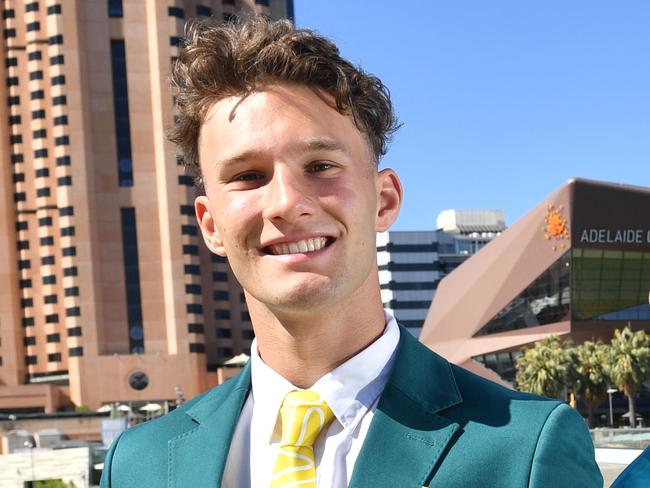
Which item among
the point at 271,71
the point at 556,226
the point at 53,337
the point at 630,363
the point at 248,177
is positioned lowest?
the point at 630,363

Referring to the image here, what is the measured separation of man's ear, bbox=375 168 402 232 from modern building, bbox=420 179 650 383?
85.1 m

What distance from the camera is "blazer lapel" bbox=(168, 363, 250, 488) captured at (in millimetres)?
3262

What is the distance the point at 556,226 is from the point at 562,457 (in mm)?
87685

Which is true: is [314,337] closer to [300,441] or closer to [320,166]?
[300,441]

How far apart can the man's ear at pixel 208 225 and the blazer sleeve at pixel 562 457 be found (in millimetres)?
1078

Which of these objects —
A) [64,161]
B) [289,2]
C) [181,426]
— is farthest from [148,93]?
[181,426]

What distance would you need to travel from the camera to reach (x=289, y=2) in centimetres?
14000

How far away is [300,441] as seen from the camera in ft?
10.2

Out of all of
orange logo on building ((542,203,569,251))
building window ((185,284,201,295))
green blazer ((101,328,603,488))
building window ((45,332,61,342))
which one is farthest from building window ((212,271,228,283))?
green blazer ((101,328,603,488))

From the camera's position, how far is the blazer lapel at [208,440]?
326cm

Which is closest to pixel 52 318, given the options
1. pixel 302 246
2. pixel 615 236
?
pixel 615 236

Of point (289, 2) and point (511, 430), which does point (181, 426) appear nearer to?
point (511, 430)

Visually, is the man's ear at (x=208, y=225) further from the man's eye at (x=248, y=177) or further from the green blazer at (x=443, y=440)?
the green blazer at (x=443, y=440)

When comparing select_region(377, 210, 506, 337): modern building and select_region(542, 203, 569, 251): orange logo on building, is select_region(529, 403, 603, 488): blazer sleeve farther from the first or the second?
→ select_region(377, 210, 506, 337): modern building
